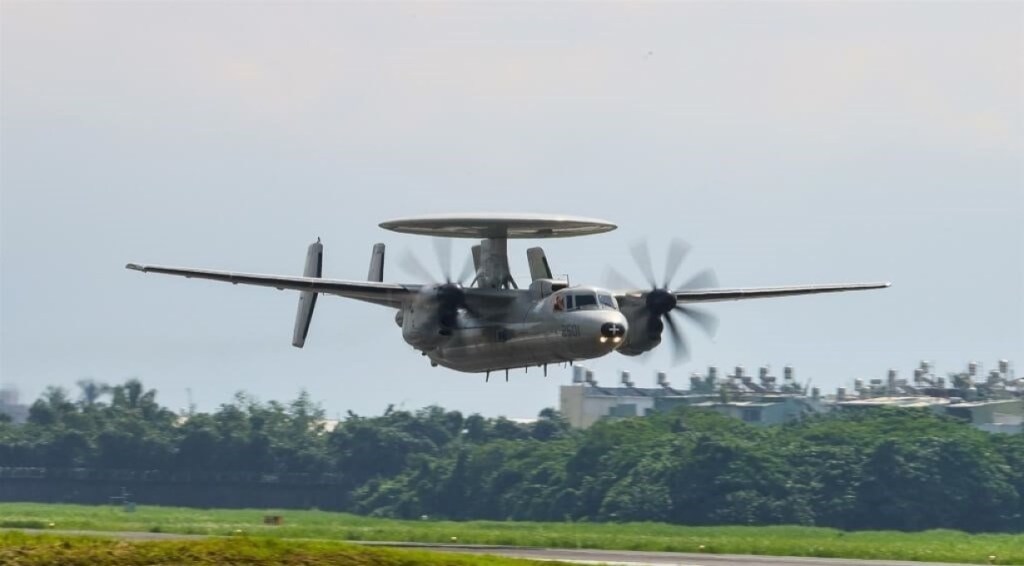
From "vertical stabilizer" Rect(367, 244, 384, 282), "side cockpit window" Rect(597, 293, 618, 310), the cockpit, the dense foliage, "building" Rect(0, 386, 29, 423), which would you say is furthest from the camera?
"building" Rect(0, 386, 29, 423)

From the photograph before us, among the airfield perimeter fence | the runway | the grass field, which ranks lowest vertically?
the runway

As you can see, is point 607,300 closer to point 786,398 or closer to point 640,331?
point 640,331

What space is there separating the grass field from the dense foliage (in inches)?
136

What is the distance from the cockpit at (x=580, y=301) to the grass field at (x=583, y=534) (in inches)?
302

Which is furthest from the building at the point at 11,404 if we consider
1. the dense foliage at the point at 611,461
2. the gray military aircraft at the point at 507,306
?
the gray military aircraft at the point at 507,306

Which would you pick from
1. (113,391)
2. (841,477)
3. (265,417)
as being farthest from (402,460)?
(841,477)

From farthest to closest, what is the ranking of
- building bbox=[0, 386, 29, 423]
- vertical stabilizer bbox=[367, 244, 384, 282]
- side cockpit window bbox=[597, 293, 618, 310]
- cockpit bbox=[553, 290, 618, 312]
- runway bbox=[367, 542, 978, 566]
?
1. building bbox=[0, 386, 29, 423]
2. vertical stabilizer bbox=[367, 244, 384, 282]
3. side cockpit window bbox=[597, 293, 618, 310]
4. cockpit bbox=[553, 290, 618, 312]
5. runway bbox=[367, 542, 978, 566]

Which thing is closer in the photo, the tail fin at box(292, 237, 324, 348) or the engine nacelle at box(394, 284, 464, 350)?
the engine nacelle at box(394, 284, 464, 350)

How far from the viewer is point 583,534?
58.5 metres

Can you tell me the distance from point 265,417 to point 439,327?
35224 millimetres

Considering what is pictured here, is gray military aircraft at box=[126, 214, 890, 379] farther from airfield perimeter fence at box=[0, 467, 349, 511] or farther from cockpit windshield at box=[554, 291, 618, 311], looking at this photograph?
airfield perimeter fence at box=[0, 467, 349, 511]

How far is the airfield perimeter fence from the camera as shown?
7975 centimetres

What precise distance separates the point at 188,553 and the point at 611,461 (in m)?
40.8

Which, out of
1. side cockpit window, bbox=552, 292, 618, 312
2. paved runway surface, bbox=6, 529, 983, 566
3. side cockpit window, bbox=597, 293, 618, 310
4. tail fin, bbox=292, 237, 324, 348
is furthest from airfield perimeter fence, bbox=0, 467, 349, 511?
side cockpit window, bbox=597, 293, 618, 310
